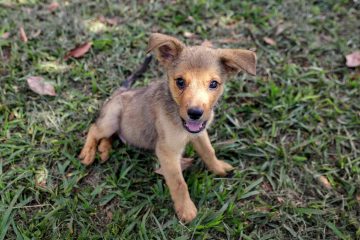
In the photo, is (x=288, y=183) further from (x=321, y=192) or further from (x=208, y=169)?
(x=208, y=169)

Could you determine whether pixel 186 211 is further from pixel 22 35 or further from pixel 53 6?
pixel 53 6

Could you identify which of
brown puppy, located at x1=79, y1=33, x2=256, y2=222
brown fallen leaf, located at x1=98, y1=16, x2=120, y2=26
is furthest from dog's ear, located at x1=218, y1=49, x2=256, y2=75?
brown fallen leaf, located at x1=98, y1=16, x2=120, y2=26

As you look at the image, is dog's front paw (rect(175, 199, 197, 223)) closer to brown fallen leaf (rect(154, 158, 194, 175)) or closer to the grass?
the grass

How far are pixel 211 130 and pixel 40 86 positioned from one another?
252 centimetres

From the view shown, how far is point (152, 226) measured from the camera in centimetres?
435

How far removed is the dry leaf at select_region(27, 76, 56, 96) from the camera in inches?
218

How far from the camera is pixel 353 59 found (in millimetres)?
6254

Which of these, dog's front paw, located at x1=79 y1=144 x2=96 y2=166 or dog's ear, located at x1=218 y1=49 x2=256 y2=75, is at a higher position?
dog's ear, located at x1=218 y1=49 x2=256 y2=75

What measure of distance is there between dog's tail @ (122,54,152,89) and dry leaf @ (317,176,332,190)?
278 centimetres

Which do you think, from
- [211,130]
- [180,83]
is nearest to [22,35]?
[211,130]

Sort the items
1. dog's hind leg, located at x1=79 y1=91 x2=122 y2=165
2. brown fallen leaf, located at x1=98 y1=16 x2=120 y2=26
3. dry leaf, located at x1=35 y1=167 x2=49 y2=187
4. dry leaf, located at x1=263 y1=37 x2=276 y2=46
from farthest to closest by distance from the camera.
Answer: brown fallen leaf, located at x1=98 y1=16 x2=120 y2=26 < dry leaf, located at x1=263 y1=37 x2=276 y2=46 < dog's hind leg, located at x1=79 y1=91 x2=122 y2=165 < dry leaf, located at x1=35 y1=167 x2=49 y2=187

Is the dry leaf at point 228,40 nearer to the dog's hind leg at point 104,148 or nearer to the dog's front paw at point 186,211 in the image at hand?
the dog's hind leg at point 104,148

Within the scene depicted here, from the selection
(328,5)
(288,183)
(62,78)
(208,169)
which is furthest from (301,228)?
(328,5)

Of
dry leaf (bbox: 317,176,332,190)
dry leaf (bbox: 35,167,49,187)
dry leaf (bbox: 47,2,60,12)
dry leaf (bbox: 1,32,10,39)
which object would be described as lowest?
dry leaf (bbox: 317,176,332,190)
